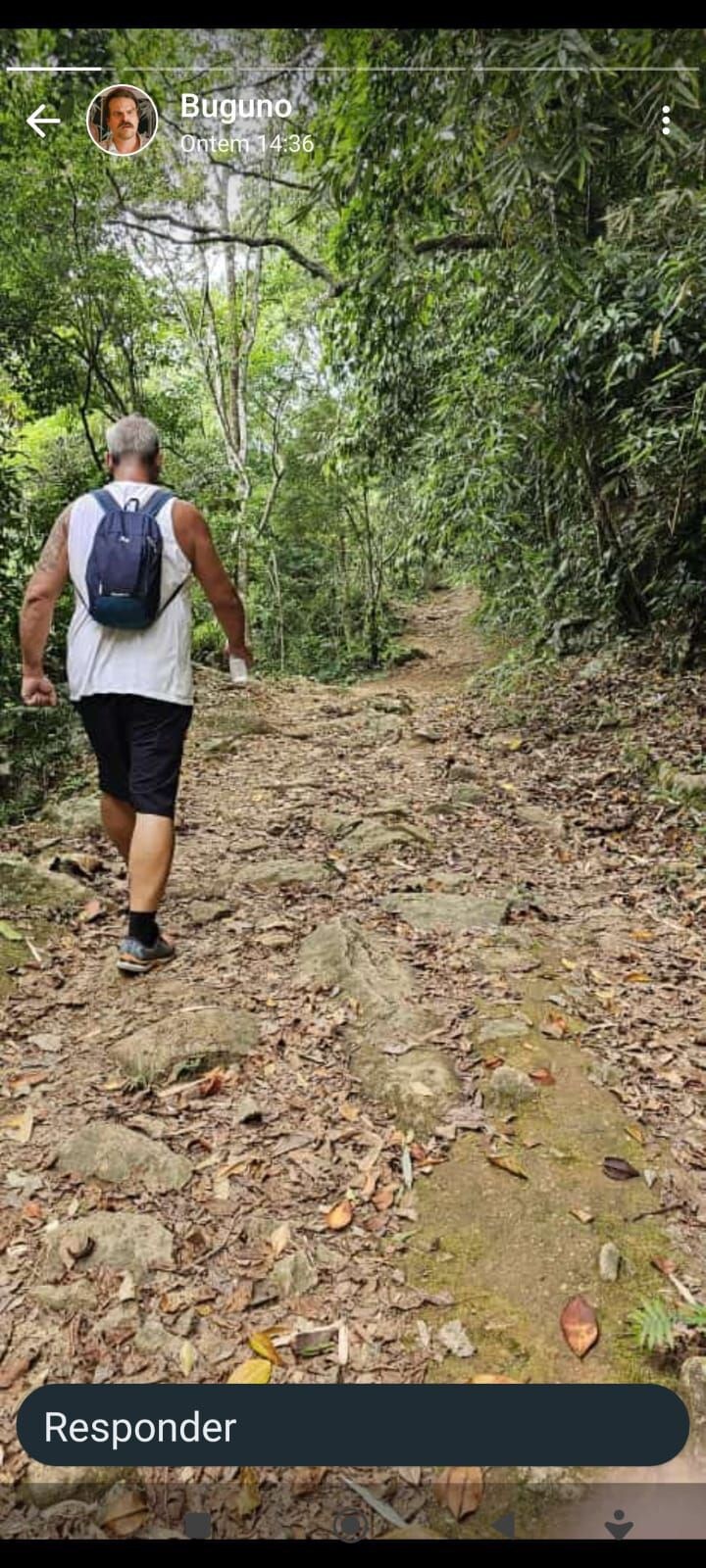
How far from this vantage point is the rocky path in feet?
4.95

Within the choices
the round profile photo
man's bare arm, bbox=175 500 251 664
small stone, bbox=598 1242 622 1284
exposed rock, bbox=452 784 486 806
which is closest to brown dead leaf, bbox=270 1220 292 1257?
small stone, bbox=598 1242 622 1284

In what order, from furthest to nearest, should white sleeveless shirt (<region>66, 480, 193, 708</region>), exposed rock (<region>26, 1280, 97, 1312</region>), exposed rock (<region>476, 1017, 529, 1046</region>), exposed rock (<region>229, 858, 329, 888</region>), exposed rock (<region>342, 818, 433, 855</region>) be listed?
1. exposed rock (<region>342, 818, 433, 855</region>)
2. exposed rock (<region>229, 858, 329, 888</region>)
3. white sleeveless shirt (<region>66, 480, 193, 708</region>)
4. exposed rock (<region>476, 1017, 529, 1046</region>)
5. exposed rock (<region>26, 1280, 97, 1312</region>)

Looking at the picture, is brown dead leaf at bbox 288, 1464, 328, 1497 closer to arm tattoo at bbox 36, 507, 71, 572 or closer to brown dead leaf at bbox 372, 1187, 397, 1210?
brown dead leaf at bbox 372, 1187, 397, 1210

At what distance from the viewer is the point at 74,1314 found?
64.2 inches

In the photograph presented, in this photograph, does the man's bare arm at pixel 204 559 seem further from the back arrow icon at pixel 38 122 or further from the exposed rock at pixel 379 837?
the exposed rock at pixel 379 837

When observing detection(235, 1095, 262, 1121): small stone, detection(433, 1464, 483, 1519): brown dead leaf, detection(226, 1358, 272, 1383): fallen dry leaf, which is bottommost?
detection(235, 1095, 262, 1121): small stone

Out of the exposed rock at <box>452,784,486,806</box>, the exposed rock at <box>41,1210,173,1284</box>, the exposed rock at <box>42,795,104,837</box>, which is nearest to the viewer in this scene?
the exposed rock at <box>41,1210,173,1284</box>

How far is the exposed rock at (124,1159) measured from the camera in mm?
1998

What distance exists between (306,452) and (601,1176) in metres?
12.2

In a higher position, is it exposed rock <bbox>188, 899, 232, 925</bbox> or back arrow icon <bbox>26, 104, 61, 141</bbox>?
back arrow icon <bbox>26, 104, 61, 141</bbox>

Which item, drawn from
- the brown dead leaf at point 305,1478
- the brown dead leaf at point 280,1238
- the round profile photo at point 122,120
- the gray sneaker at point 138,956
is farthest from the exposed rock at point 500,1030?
the round profile photo at point 122,120

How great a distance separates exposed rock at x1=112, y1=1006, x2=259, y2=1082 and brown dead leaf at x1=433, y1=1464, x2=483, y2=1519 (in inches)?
53.4

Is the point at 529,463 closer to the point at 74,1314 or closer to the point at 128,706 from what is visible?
the point at 128,706

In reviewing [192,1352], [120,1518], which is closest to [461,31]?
[192,1352]
